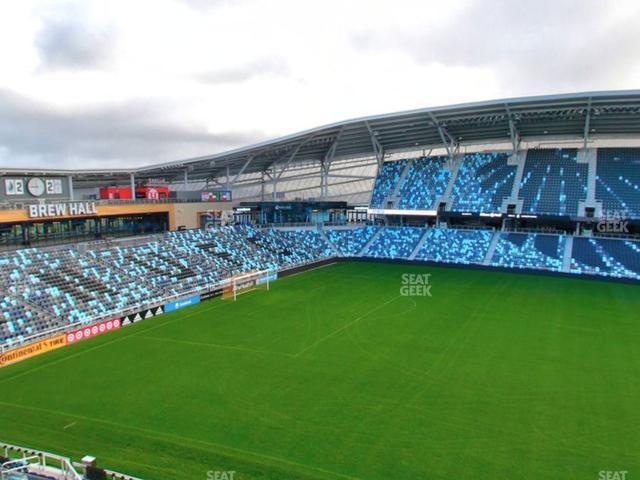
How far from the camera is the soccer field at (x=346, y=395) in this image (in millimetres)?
13031

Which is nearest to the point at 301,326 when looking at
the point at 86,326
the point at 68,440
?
the point at 86,326

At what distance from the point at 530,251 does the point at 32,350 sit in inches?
1690

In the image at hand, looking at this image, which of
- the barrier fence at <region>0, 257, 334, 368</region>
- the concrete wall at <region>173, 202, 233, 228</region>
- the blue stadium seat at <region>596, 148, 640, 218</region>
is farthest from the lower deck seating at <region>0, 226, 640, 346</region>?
the blue stadium seat at <region>596, 148, 640, 218</region>

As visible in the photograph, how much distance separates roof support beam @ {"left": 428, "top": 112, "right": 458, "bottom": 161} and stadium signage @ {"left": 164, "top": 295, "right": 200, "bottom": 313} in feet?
103

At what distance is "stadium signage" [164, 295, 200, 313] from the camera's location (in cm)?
3048

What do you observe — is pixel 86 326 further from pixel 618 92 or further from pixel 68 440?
pixel 618 92

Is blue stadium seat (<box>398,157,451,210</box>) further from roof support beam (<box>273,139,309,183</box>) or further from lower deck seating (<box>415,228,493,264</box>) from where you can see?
roof support beam (<box>273,139,309,183</box>)

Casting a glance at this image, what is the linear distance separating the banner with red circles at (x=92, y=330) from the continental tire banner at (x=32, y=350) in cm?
45

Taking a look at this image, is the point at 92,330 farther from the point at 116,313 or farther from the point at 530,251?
the point at 530,251

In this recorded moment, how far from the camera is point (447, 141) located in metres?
55.7

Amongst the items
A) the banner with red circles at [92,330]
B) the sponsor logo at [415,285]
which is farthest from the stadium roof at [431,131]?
the sponsor logo at [415,285]

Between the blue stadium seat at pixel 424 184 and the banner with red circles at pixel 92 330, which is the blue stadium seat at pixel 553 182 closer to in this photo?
the blue stadium seat at pixel 424 184

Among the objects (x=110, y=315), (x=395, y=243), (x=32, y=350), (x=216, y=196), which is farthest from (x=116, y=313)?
(x=395, y=243)

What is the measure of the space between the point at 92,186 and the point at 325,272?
27.2m
